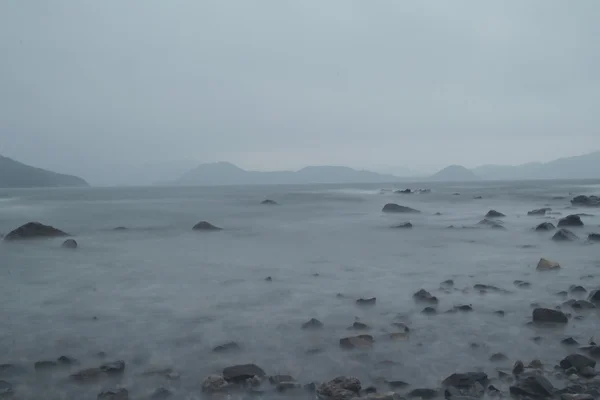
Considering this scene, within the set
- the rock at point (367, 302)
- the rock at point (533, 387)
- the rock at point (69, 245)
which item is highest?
the rock at point (533, 387)

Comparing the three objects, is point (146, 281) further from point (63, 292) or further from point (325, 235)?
point (325, 235)

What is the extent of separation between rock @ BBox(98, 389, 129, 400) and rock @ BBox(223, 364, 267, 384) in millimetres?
1361

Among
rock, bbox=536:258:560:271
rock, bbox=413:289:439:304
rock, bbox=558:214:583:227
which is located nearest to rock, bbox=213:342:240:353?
rock, bbox=413:289:439:304

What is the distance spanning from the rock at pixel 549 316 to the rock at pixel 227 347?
5871mm

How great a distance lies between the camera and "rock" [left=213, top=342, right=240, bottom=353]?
7.59 m

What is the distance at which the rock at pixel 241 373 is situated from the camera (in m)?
6.40

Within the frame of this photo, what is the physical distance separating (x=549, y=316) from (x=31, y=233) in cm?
2563

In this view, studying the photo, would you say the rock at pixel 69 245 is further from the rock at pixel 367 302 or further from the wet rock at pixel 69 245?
the rock at pixel 367 302

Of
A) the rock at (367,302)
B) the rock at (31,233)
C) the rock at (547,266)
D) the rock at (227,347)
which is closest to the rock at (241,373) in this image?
the rock at (227,347)

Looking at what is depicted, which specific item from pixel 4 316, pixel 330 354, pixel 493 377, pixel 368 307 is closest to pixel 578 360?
pixel 493 377

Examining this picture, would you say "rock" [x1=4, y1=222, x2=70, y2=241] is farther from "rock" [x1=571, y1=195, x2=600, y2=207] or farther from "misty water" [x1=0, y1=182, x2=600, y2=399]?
"rock" [x1=571, y1=195, x2=600, y2=207]

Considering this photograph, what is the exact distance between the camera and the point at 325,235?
26.3 m

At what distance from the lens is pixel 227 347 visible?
7703 millimetres

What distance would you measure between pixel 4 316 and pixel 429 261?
43.2ft
